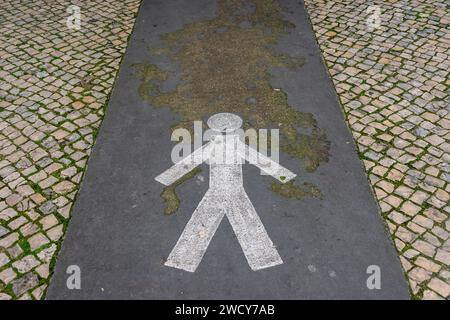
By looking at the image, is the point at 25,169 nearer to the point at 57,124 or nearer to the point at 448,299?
the point at 57,124

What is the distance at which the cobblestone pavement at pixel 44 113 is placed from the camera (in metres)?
4.66

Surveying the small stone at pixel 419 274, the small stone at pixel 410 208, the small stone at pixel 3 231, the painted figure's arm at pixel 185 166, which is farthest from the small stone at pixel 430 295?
the small stone at pixel 3 231

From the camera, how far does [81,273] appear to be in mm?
4363

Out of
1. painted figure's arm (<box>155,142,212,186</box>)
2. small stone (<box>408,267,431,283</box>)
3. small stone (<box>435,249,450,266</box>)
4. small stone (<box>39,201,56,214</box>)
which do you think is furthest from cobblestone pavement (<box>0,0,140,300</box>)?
small stone (<box>435,249,450,266</box>)

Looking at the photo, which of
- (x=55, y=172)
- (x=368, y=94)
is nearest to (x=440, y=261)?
(x=368, y=94)

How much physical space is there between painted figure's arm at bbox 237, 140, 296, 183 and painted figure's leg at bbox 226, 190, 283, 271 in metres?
0.52

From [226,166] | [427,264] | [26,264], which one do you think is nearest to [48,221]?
[26,264]

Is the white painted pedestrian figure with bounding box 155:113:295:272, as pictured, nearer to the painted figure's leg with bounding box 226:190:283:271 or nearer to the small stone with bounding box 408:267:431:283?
the painted figure's leg with bounding box 226:190:283:271

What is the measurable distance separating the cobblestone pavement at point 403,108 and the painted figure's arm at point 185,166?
2.14 meters

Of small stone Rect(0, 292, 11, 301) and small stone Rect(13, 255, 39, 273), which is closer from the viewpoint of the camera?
small stone Rect(0, 292, 11, 301)

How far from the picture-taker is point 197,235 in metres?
4.68

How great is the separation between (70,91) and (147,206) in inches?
119

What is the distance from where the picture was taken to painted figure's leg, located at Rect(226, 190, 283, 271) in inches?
174

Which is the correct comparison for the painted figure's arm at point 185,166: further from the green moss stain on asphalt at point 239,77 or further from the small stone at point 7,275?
the small stone at point 7,275
